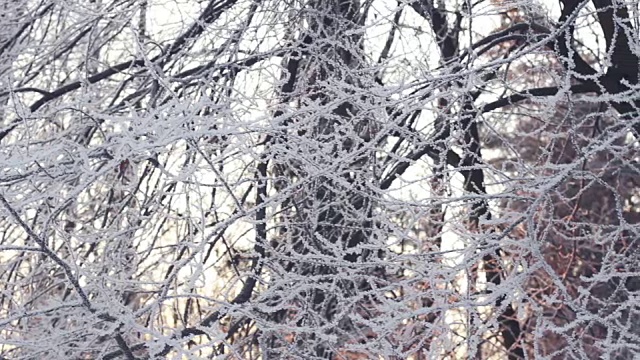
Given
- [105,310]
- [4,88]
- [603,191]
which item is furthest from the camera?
[603,191]

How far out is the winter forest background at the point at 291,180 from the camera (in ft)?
10.2

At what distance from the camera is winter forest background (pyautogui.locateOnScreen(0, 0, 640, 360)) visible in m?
3.12

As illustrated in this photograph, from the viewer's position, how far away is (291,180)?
4.39 m

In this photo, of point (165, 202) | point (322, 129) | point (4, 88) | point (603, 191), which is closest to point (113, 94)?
point (4, 88)

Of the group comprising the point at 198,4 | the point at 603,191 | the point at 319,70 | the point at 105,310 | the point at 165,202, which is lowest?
the point at 105,310

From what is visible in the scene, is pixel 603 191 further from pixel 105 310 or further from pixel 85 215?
pixel 105 310

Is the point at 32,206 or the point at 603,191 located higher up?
the point at 603,191

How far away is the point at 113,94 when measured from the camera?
499cm

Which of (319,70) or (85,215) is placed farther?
(85,215)

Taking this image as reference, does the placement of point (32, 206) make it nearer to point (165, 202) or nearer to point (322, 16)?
point (165, 202)

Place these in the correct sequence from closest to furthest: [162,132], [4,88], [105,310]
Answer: [162,132], [105,310], [4,88]

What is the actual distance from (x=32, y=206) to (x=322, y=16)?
150 centimetres

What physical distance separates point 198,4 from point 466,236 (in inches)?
78.7

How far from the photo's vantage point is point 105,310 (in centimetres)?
311
